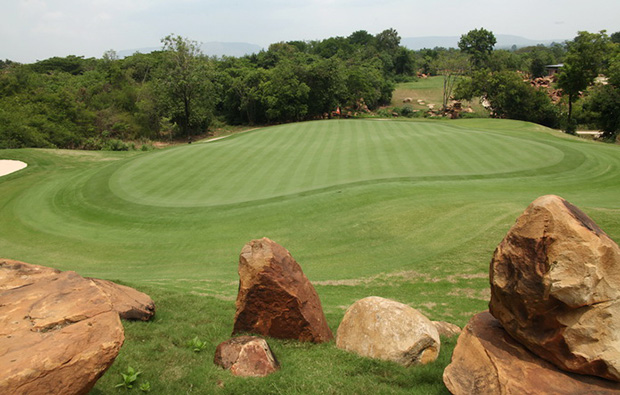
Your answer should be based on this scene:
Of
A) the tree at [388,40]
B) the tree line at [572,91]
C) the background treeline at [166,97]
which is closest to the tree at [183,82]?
the background treeline at [166,97]

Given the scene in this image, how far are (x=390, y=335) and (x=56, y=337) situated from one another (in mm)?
4882

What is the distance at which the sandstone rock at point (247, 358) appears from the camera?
6.08 m

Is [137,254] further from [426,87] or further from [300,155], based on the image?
[426,87]

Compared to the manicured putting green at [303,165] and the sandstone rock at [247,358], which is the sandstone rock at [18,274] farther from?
the manicured putting green at [303,165]

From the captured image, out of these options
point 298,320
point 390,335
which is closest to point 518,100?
point 390,335

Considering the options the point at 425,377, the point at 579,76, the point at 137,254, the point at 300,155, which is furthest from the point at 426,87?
the point at 425,377

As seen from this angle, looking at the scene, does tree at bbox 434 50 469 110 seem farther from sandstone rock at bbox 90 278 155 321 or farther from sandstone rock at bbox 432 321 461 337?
sandstone rock at bbox 90 278 155 321

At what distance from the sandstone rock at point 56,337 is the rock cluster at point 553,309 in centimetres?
439

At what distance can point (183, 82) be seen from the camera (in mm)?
51094

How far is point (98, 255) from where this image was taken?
15422 millimetres

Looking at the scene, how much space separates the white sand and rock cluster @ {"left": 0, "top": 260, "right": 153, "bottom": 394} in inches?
1077

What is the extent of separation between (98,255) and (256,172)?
10297mm

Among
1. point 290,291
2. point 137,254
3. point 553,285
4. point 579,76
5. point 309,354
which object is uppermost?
point 579,76

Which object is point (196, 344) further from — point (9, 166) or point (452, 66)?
point (452, 66)
